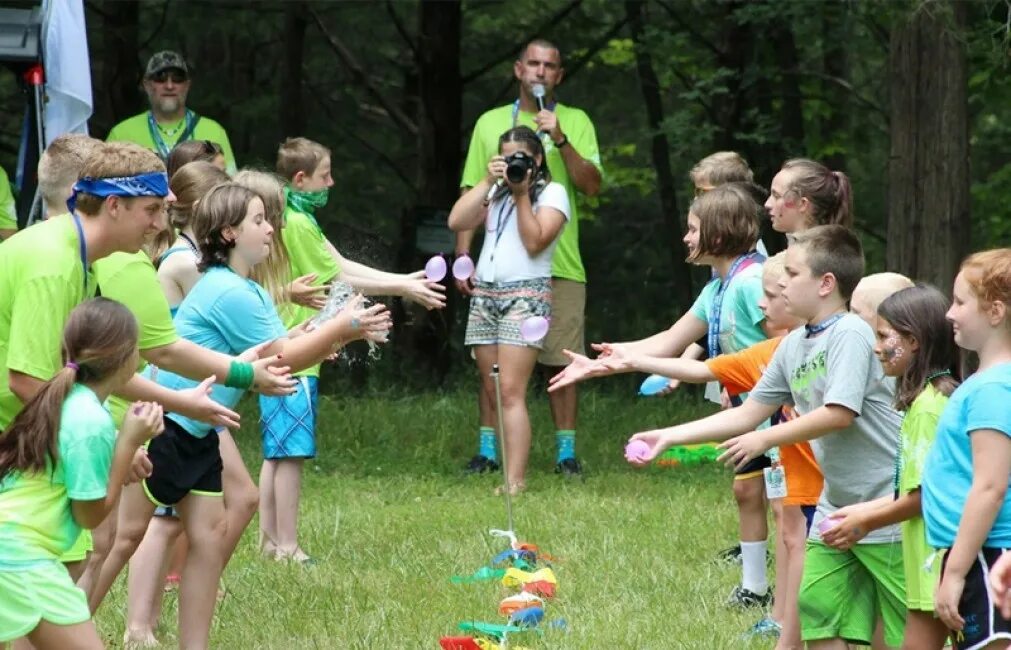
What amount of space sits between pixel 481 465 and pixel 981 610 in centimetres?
607

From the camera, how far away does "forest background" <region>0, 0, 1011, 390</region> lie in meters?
14.1

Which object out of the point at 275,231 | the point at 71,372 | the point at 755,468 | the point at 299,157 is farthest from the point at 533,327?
the point at 71,372

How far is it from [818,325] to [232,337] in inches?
74.3

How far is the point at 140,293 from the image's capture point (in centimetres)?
483

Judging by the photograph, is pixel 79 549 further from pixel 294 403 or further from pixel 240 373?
pixel 294 403

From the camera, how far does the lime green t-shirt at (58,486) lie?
161 inches

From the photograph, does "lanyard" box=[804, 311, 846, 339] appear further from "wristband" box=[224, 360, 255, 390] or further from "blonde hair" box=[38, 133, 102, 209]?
"blonde hair" box=[38, 133, 102, 209]

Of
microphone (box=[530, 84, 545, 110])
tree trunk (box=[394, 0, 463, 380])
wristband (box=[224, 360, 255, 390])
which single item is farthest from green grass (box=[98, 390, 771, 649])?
tree trunk (box=[394, 0, 463, 380])

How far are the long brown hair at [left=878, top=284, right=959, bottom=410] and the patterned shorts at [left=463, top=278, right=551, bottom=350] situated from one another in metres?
4.83

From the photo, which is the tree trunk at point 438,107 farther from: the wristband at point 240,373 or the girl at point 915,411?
the girl at point 915,411

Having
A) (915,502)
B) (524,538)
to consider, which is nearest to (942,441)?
(915,502)

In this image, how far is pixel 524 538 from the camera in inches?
300

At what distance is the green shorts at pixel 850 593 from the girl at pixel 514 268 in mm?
4339

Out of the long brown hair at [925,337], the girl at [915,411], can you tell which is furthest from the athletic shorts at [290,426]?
the long brown hair at [925,337]
